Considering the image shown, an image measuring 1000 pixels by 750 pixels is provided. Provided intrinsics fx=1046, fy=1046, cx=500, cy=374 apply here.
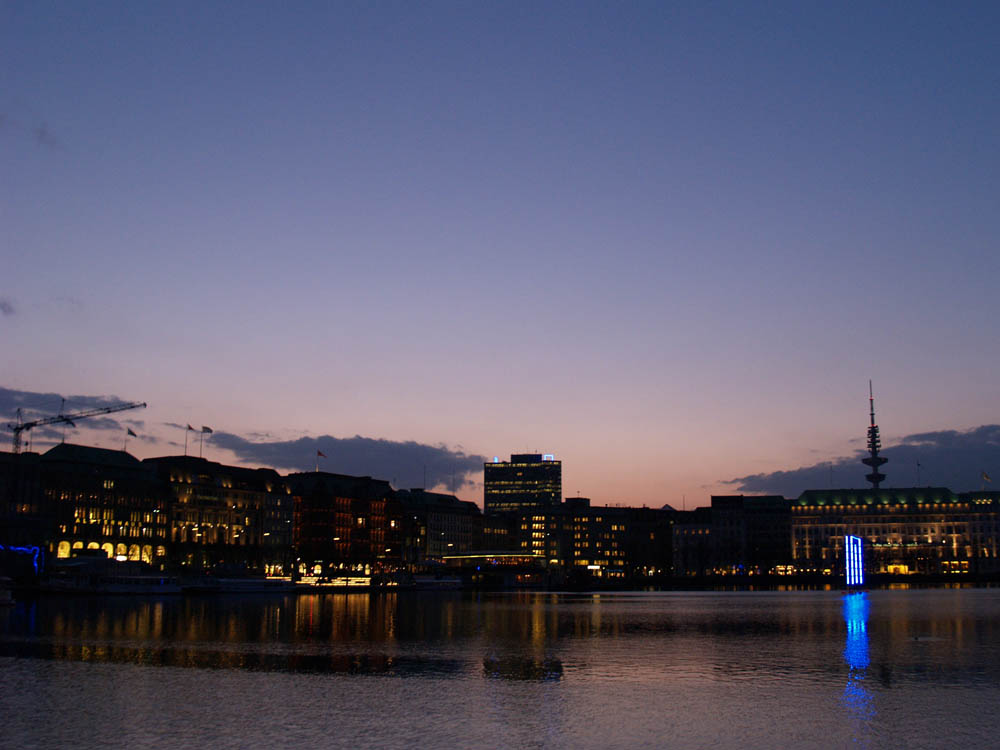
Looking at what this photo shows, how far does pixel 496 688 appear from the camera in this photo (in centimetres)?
3675

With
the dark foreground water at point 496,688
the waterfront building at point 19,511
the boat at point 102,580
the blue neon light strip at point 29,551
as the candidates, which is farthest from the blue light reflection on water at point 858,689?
the waterfront building at point 19,511

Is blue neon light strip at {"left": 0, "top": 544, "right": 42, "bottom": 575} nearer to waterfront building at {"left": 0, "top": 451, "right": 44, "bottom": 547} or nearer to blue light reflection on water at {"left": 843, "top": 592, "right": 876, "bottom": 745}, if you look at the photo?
waterfront building at {"left": 0, "top": 451, "right": 44, "bottom": 547}

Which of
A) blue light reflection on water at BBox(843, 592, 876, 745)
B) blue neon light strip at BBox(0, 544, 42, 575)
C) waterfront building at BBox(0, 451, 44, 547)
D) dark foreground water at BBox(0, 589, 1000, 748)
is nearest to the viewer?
dark foreground water at BBox(0, 589, 1000, 748)

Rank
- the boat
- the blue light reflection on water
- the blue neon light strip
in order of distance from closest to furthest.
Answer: the blue light reflection on water, the boat, the blue neon light strip

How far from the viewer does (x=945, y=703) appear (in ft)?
108

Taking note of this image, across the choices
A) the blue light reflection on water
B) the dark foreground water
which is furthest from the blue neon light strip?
the blue light reflection on water

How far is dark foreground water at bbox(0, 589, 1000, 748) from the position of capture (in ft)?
A: 91.0

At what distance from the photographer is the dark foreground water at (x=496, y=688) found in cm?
2775

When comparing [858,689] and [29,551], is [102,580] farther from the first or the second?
[858,689]

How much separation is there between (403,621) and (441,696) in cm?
4840

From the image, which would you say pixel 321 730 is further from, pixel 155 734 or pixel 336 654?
pixel 336 654

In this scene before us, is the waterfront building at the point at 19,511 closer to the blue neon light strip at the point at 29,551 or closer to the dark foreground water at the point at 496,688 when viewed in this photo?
the blue neon light strip at the point at 29,551

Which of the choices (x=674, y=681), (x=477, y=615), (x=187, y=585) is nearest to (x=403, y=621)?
(x=477, y=615)

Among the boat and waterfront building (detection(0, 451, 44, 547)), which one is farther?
waterfront building (detection(0, 451, 44, 547))
